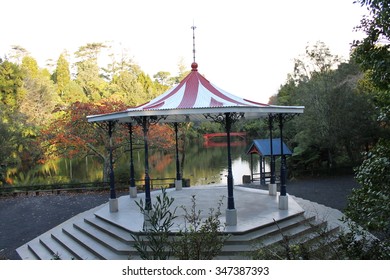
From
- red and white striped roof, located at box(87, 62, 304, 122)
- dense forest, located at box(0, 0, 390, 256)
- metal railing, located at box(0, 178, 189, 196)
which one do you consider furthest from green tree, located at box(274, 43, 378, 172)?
red and white striped roof, located at box(87, 62, 304, 122)

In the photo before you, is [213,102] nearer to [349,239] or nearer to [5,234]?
[349,239]

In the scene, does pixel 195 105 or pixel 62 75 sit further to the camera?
pixel 62 75

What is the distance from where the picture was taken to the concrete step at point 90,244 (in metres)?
6.22

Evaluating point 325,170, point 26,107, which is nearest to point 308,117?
point 325,170

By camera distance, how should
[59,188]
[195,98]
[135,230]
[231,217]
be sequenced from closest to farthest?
[135,230]
[231,217]
[195,98]
[59,188]

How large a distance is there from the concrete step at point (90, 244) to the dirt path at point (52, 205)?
45.3 inches

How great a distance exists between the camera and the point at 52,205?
11891 millimetres

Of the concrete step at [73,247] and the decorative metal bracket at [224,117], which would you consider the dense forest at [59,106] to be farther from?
the decorative metal bracket at [224,117]

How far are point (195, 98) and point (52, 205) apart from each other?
7.33 meters

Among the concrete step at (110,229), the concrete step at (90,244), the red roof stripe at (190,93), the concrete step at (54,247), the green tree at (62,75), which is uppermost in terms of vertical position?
the green tree at (62,75)

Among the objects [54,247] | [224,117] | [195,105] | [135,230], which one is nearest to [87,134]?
[54,247]

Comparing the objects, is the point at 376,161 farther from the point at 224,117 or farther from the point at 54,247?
the point at 54,247

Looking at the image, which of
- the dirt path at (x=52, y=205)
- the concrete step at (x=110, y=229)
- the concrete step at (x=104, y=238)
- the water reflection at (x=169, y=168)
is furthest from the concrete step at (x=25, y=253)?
the water reflection at (x=169, y=168)

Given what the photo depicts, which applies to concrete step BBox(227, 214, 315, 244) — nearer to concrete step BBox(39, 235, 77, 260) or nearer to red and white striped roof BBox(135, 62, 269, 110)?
red and white striped roof BBox(135, 62, 269, 110)
